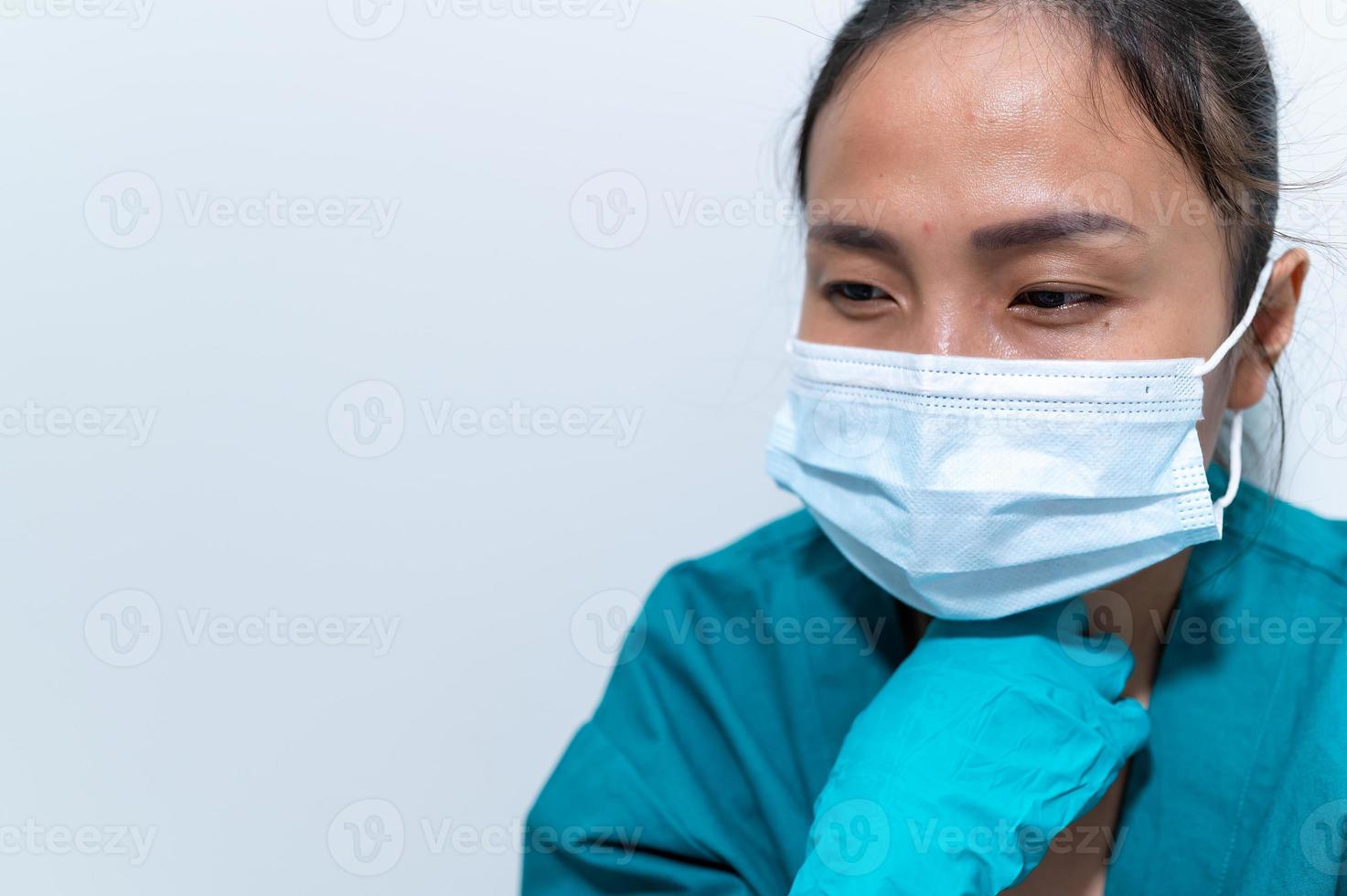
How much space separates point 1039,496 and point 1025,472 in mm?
23

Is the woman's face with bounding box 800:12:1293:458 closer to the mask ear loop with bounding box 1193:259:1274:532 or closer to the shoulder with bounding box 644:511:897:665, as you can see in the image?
the mask ear loop with bounding box 1193:259:1274:532

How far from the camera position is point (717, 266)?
1.64 metres

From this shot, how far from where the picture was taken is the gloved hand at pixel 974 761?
104 centimetres

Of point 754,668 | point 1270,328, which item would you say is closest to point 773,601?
point 754,668

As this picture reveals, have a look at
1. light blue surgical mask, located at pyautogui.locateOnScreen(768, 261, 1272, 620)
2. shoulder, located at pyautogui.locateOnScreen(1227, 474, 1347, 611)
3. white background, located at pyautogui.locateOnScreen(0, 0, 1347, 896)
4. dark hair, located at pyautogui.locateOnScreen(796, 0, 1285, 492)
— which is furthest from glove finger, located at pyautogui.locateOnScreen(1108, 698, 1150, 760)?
white background, located at pyautogui.locateOnScreen(0, 0, 1347, 896)

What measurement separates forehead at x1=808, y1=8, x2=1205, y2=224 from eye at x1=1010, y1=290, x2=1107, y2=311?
7cm

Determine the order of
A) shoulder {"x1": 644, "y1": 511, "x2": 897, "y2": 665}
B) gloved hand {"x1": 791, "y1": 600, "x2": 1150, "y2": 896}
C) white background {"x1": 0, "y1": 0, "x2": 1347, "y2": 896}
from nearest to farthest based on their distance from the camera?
gloved hand {"x1": 791, "y1": 600, "x2": 1150, "y2": 896}
shoulder {"x1": 644, "y1": 511, "x2": 897, "y2": 665}
white background {"x1": 0, "y1": 0, "x2": 1347, "y2": 896}

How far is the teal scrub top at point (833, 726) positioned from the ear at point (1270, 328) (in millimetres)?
133

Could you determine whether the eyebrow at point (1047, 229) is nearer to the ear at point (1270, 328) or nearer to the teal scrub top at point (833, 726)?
the ear at point (1270, 328)

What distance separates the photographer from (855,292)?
1.21 meters

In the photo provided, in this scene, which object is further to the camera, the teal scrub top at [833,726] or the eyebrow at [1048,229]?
the teal scrub top at [833,726]

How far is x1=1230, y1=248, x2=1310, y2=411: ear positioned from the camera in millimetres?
1232

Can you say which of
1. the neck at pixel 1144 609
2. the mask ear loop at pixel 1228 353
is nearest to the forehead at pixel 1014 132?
the mask ear loop at pixel 1228 353

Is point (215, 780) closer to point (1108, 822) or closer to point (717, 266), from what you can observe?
point (717, 266)
